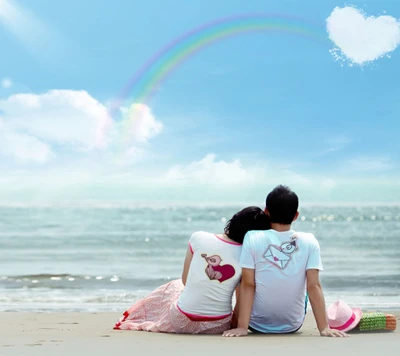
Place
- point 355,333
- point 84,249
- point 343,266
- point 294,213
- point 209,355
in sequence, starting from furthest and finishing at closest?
point 84,249
point 343,266
point 355,333
point 294,213
point 209,355

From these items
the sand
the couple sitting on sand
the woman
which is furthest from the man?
the sand

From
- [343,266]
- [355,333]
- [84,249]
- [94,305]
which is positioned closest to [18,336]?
[355,333]

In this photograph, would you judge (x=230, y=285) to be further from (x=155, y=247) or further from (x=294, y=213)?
(x=155, y=247)

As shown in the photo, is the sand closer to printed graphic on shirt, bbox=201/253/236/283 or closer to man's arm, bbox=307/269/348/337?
man's arm, bbox=307/269/348/337

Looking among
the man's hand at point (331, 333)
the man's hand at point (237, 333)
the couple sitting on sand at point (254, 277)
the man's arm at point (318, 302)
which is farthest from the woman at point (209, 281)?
the man's hand at point (331, 333)

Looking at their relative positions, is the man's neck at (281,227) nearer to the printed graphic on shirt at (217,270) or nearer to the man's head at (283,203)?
the man's head at (283,203)

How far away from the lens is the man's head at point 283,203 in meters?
4.57

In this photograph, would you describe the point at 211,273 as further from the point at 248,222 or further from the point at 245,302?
the point at 248,222

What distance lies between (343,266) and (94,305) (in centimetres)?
844

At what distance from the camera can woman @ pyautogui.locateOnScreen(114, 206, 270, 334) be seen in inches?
186

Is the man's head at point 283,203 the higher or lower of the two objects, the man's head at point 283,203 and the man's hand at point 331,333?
the higher

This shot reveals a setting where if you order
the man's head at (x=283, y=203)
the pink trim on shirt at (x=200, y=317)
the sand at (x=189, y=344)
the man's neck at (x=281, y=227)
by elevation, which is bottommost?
the sand at (x=189, y=344)

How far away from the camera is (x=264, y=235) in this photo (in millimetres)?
4660

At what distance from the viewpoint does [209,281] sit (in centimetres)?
477
